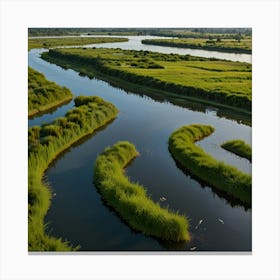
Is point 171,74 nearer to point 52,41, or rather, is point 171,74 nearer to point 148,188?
point 52,41

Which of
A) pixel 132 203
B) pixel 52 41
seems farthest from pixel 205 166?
pixel 52 41

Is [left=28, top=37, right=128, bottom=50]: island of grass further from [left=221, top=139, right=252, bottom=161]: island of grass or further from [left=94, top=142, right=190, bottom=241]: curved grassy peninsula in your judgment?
[left=221, top=139, right=252, bottom=161]: island of grass

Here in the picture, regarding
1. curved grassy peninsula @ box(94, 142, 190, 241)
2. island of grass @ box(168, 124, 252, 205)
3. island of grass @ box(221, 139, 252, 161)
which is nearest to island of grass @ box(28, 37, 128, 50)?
curved grassy peninsula @ box(94, 142, 190, 241)

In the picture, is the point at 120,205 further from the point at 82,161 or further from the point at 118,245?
the point at 82,161

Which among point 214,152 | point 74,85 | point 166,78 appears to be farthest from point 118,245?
point 166,78

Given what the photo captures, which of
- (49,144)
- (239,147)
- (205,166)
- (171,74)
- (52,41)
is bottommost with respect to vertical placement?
(205,166)

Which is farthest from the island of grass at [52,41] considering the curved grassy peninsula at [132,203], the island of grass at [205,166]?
the island of grass at [205,166]

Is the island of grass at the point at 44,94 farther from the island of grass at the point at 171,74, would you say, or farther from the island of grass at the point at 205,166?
the island of grass at the point at 205,166
